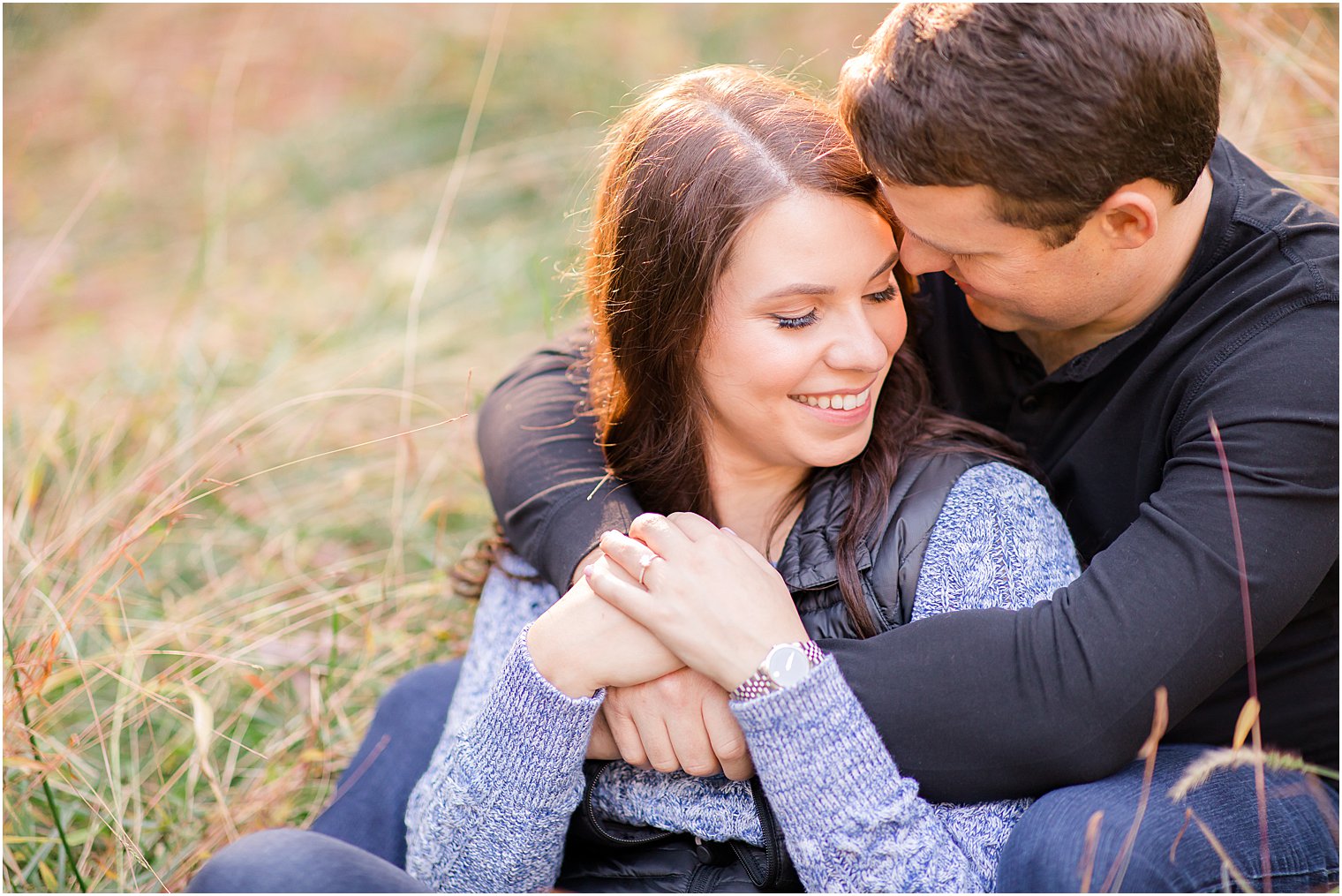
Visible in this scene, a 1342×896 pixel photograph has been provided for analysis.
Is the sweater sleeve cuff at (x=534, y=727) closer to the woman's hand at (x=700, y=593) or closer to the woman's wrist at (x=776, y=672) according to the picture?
the woman's hand at (x=700, y=593)

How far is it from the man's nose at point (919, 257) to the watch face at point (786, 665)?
2.43 feet

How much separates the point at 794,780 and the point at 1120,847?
47 centimetres

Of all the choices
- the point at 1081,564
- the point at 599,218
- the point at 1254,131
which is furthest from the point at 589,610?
the point at 1254,131

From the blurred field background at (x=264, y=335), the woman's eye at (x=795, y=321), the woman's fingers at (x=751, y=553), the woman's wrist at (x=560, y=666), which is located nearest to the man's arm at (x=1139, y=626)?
the woman's fingers at (x=751, y=553)

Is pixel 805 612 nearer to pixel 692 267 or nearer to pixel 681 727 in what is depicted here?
pixel 681 727

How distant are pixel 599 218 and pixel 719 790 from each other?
1099 mm

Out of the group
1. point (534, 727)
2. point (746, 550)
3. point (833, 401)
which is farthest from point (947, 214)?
point (534, 727)

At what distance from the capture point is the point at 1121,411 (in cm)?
214

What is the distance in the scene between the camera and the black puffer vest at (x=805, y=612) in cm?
197

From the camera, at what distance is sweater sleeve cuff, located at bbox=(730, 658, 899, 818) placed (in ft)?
5.79

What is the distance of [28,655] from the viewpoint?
2.39m

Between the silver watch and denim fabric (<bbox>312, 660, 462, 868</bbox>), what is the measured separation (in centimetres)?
89

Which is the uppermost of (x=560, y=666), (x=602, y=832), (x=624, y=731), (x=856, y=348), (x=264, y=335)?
(x=856, y=348)

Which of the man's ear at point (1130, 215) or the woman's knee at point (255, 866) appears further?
the man's ear at point (1130, 215)
